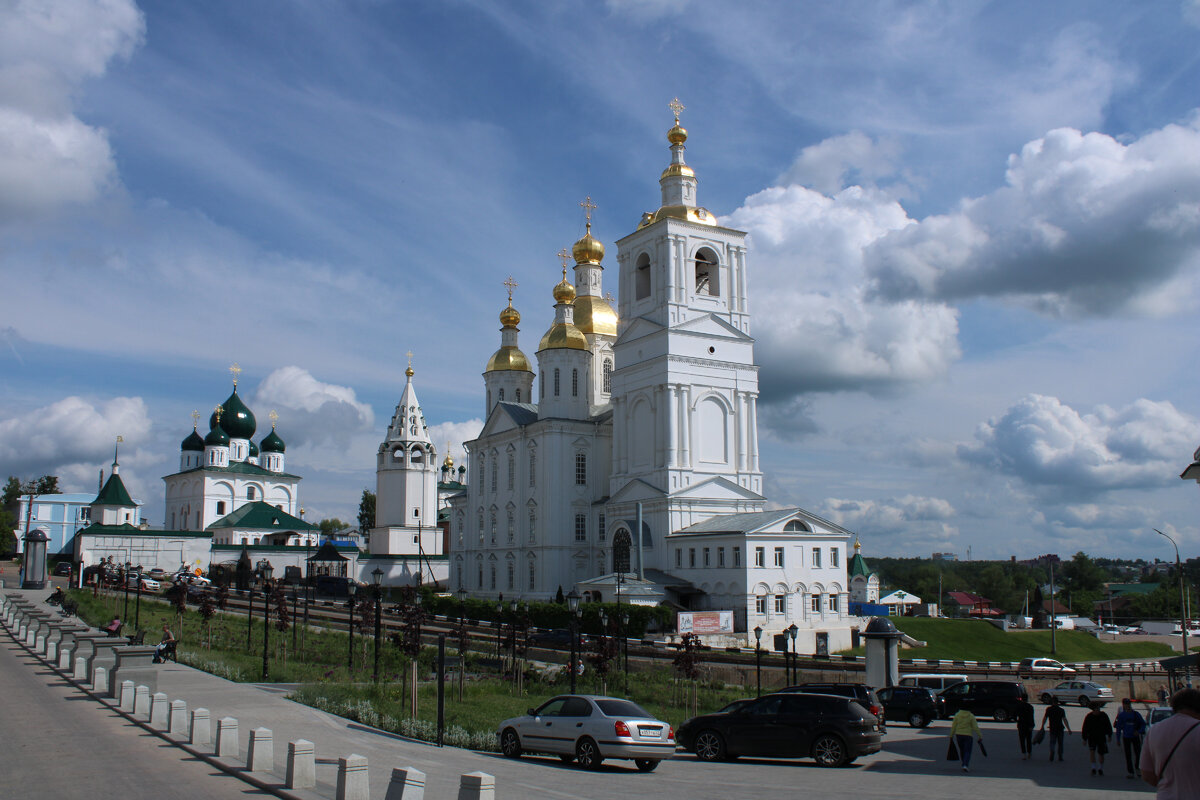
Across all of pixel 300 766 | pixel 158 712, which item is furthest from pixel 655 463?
pixel 300 766

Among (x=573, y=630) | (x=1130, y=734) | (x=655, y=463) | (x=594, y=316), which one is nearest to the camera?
(x=1130, y=734)

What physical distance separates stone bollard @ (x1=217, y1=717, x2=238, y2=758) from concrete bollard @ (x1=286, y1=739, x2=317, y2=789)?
248cm

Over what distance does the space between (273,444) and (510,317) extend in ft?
134

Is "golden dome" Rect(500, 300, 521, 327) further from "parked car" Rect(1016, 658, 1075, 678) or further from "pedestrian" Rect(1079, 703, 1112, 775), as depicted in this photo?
"pedestrian" Rect(1079, 703, 1112, 775)

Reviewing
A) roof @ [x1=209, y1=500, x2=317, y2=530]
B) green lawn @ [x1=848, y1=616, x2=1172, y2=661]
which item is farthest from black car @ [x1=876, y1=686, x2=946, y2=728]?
roof @ [x1=209, y1=500, x2=317, y2=530]

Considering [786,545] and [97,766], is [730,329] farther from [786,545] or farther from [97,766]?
[97,766]

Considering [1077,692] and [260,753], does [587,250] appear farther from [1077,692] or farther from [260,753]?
[260,753]

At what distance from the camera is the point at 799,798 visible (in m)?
13.5

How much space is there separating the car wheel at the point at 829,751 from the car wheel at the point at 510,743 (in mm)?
5159

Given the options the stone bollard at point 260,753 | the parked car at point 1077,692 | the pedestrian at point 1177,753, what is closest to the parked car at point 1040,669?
the parked car at point 1077,692

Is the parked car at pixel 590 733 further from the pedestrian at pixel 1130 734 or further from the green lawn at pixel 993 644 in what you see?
the green lawn at pixel 993 644

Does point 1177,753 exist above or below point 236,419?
below

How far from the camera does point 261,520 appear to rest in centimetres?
7938

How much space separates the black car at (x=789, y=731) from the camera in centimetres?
1734
